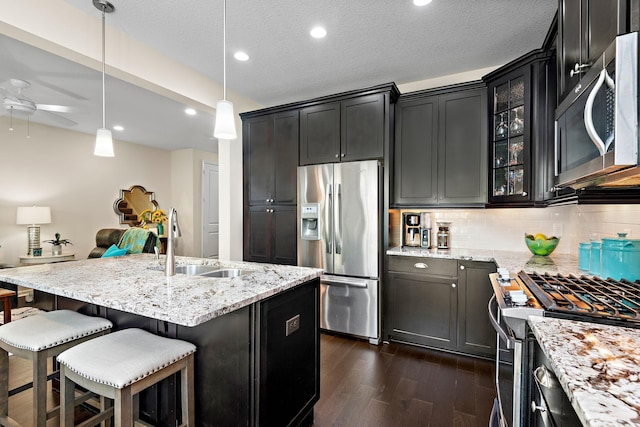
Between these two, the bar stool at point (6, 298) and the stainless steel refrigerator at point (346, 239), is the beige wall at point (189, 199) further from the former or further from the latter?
the stainless steel refrigerator at point (346, 239)

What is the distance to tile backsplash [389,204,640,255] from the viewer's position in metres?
2.25

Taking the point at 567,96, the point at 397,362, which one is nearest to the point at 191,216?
the point at 397,362

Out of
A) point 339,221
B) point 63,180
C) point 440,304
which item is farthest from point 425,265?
point 63,180

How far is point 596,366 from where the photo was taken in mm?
733

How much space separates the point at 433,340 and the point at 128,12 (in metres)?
3.79

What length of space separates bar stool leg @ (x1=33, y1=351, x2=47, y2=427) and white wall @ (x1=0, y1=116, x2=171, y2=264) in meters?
4.87

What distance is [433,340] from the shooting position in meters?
2.82

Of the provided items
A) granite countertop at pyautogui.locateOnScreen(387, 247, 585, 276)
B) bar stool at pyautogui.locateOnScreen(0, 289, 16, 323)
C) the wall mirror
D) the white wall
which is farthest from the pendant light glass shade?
the wall mirror

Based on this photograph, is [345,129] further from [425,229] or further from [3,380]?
[3,380]

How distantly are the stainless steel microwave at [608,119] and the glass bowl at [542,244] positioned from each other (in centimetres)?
154

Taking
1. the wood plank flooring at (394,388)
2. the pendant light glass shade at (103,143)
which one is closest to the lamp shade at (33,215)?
the wood plank flooring at (394,388)

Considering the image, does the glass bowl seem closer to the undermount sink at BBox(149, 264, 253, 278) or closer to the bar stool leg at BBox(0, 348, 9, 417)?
the undermount sink at BBox(149, 264, 253, 278)

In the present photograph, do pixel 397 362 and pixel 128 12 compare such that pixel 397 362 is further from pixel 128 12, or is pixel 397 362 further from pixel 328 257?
pixel 128 12

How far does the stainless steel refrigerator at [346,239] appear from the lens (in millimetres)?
2980
